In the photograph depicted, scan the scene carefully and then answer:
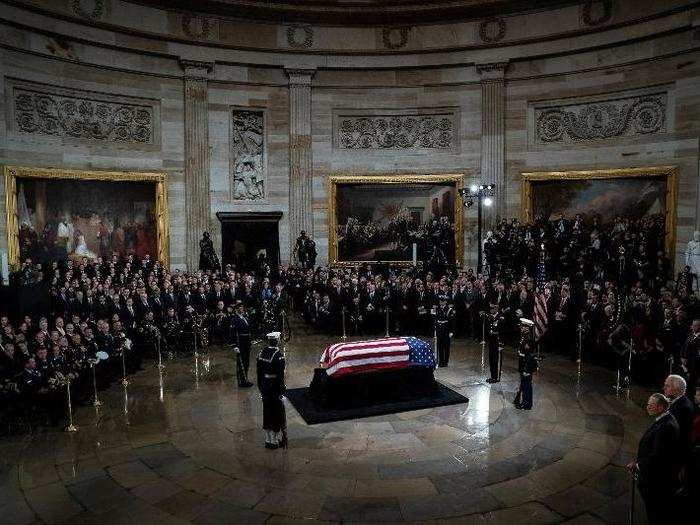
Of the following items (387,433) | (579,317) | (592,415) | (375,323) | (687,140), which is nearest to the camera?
(387,433)

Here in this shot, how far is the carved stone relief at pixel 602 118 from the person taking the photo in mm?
18047

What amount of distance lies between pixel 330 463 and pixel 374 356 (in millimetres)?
2343

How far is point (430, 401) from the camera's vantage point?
31.3ft

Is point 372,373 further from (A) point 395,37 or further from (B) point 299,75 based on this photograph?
(A) point 395,37

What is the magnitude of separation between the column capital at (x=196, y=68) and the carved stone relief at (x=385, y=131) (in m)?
5.05

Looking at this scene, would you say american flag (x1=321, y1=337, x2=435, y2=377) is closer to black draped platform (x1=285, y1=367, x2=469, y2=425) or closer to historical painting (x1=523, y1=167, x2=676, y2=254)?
black draped platform (x1=285, y1=367, x2=469, y2=425)

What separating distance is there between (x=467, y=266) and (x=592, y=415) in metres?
12.2

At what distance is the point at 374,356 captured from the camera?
924 centimetres

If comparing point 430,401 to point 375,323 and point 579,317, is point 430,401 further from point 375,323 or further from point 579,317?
point 375,323

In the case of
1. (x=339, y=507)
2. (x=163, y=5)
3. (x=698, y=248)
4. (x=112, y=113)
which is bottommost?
(x=339, y=507)

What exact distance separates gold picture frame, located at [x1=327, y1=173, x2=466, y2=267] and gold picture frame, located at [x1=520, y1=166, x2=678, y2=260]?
234 centimetres

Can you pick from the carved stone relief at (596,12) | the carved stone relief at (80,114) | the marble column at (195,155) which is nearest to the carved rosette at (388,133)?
the marble column at (195,155)

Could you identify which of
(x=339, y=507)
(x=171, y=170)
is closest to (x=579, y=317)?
(x=339, y=507)

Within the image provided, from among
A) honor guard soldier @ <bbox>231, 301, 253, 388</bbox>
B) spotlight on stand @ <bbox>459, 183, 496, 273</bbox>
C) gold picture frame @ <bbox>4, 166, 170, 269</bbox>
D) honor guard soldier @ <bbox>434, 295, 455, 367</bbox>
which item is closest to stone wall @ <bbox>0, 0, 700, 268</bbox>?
gold picture frame @ <bbox>4, 166, 170, 269</bbox>
